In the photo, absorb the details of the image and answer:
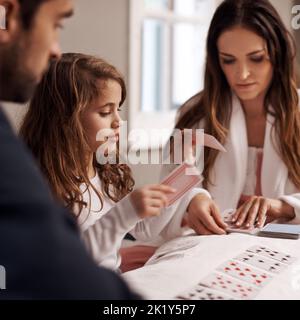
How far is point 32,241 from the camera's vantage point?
1.42 feet

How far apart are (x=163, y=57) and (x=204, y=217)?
189 centimetres

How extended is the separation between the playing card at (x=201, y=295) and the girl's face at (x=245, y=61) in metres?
0.86

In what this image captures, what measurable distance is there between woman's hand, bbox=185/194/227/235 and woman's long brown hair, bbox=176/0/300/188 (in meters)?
0.36

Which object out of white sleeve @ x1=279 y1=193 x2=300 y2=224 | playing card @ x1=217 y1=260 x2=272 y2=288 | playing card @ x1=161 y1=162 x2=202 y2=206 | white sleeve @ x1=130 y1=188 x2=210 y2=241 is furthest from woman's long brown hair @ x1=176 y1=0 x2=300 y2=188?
playing card @ x1=217 y1=260 x2=272 y2=288

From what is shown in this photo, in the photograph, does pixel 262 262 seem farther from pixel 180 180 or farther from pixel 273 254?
pixel 180 180

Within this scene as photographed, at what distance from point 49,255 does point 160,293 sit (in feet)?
1.06

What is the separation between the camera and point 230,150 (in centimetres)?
158

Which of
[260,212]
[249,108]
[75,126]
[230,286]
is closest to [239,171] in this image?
[249,108]

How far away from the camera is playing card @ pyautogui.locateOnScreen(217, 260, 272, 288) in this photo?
0.81 meters

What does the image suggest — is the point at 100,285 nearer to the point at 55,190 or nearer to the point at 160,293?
the point at 160,293

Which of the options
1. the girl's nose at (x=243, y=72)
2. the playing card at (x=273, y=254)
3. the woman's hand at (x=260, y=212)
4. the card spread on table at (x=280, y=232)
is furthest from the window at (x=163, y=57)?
the playing card at (x=273, y=254)

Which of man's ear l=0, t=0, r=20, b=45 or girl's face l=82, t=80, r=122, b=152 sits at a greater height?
man's ear l=0, t=0, r=20, b=45

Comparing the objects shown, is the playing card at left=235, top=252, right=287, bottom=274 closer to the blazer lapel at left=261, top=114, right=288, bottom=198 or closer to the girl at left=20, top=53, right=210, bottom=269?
the girl at left=20, top=53, right=210, bottom=269

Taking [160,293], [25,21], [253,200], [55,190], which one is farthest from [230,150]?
[25,21]
